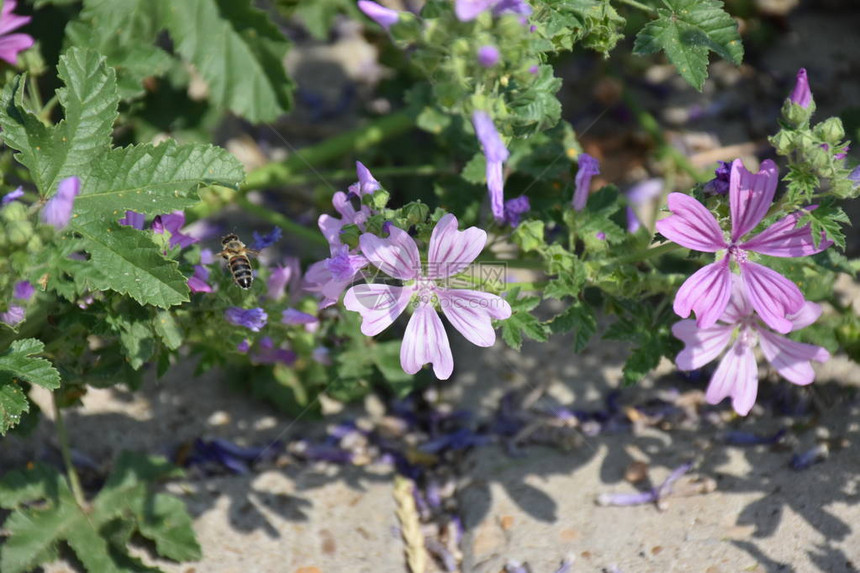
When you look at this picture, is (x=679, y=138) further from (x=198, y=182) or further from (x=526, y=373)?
(x=198, y=182)

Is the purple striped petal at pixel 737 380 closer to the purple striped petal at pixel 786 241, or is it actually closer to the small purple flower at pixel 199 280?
the purple striped petal at pixel 786 241

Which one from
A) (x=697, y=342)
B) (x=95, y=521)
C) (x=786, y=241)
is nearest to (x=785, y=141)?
(x=786, y=241)

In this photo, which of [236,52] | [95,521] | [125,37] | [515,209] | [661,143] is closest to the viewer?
[515,209]

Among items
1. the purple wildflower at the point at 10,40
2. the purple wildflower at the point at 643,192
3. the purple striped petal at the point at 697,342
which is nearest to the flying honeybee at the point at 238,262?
the purple wildflower at the point at 10,40

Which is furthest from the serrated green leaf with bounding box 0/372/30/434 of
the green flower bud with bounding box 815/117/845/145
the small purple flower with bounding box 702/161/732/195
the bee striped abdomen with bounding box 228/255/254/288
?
the green flower bud with bounding box 815/117/845/145

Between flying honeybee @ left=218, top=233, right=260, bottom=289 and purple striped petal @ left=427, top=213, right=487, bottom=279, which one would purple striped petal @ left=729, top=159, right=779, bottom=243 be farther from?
flying honeybee @ left=218, top=233, right=260, bottom=289

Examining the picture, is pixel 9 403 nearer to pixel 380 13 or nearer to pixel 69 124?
pixel 69 124
